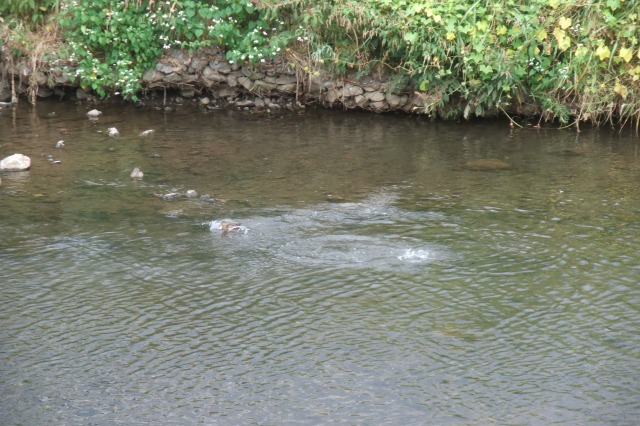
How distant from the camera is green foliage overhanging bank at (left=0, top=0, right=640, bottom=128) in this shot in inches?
329

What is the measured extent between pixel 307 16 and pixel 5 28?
125 inches

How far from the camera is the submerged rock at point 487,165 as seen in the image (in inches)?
295

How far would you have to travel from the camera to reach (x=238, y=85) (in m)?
9.75

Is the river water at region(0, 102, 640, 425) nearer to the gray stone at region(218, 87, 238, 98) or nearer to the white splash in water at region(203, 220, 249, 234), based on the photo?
the white splash in water at region(203, 220, 249, 234)

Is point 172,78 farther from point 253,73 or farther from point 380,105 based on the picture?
point 380,105

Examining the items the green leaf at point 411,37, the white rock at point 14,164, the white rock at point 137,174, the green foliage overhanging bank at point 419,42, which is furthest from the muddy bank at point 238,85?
the white rock at point 137,174

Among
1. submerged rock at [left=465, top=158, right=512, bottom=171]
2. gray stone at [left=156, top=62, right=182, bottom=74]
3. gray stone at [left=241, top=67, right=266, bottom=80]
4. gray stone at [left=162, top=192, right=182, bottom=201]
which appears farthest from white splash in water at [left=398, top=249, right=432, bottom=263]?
gray stone at [left=156, top=62, right=182, bottom=74]

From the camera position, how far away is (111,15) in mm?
9422

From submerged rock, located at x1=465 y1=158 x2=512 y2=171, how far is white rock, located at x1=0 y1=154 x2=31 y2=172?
3527mm

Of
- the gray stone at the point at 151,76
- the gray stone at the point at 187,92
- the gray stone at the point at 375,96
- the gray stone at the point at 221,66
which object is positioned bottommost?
the gray stone at the point at 187,92

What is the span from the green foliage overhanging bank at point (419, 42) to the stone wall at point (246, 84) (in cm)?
15

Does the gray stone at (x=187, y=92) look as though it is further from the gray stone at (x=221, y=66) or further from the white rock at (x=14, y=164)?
the white rock at (x=14, y=164)

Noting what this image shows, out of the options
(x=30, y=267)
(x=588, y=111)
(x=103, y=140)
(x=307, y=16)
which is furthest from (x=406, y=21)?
(x=30, y=267)

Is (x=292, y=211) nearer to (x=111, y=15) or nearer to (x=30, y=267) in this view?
(x=30, y=267)
